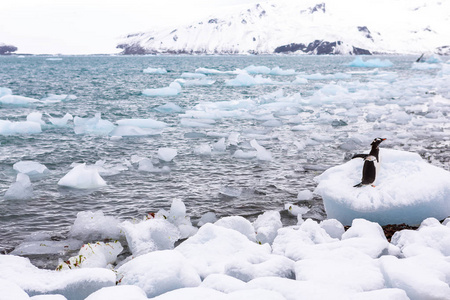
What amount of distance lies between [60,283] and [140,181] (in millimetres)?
5305

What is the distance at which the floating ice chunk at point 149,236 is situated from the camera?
5.62 m

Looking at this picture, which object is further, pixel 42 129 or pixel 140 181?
pixel 42 129

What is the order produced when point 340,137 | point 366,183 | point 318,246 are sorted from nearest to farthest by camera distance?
point 318,246 < point 366,183 < point 340,137

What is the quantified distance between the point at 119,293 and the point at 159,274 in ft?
1.69

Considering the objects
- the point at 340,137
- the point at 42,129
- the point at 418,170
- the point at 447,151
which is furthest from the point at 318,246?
the point at 42,129

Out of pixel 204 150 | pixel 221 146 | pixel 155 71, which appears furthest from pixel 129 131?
pixel 155 71

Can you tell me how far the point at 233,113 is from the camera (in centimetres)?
1889

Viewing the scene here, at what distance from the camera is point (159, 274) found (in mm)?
4121

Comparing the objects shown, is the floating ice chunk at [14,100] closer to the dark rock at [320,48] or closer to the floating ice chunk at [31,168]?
the floating ice chunk at [31,168]

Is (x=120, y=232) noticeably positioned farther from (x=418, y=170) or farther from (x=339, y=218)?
(x=418, y=170)

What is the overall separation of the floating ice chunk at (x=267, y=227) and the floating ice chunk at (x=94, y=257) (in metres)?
1.94

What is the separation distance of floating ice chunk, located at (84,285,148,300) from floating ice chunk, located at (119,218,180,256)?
170 centimetres

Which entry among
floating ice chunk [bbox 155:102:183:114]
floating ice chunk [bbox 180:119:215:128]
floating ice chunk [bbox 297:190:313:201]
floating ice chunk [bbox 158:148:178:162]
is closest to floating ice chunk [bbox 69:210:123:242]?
floating ice chunk [bbox 297:190:313:201]

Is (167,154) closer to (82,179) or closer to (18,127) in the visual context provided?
(82,179)
